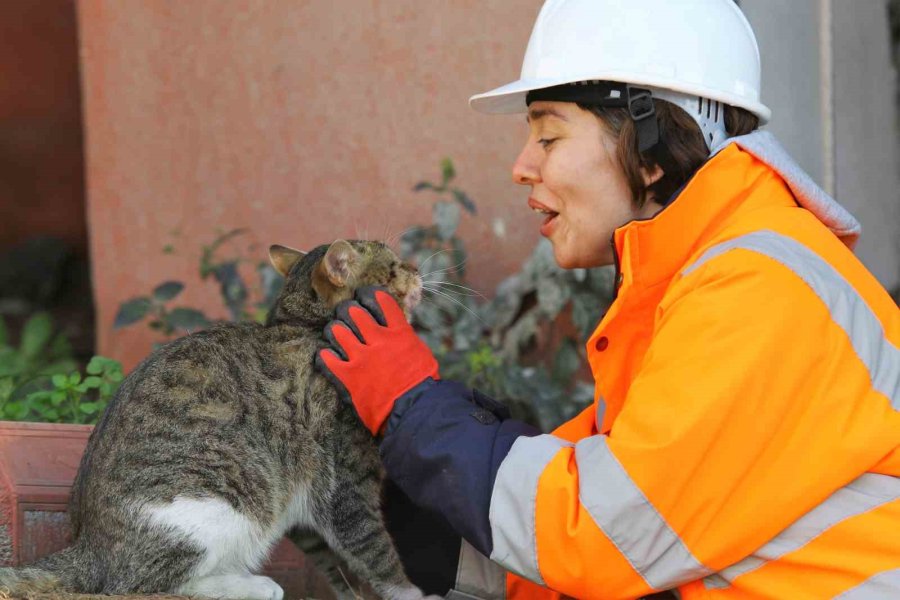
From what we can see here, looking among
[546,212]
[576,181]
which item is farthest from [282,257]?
[576,181]

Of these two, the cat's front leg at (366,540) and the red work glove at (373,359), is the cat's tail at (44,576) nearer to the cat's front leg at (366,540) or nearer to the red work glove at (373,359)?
the cat's front leg at (366,540)

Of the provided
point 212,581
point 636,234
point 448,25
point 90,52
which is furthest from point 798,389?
point 90,52

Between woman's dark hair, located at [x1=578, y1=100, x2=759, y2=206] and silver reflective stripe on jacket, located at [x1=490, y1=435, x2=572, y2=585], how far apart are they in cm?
63

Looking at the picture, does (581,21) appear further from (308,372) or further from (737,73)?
(308,372)

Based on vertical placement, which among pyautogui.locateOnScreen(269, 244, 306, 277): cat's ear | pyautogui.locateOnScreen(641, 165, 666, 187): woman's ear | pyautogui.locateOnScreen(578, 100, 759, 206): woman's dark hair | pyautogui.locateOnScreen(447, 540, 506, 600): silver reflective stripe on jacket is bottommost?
pyautogui.locateOnScreen(447, 540, 506, 600): silver reflective stripe on jacket

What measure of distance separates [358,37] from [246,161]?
71cm

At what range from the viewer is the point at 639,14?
2.39 m

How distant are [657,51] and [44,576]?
5.50 ft

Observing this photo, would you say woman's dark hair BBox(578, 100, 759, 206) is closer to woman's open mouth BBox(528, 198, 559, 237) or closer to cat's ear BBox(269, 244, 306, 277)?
woman's open mouth BBox(528, 198, 559, 237)

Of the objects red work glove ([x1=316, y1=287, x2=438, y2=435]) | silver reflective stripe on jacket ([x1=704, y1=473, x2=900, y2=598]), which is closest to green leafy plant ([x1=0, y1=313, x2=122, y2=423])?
red work glove ([x1=316, y1=287, x2=438, y2=435])

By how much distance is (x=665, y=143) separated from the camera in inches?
92.4

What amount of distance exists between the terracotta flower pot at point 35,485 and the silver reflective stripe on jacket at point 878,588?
177 centimetres

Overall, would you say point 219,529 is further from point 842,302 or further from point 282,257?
point 842,302

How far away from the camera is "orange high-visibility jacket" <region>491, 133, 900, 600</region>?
193 cm
